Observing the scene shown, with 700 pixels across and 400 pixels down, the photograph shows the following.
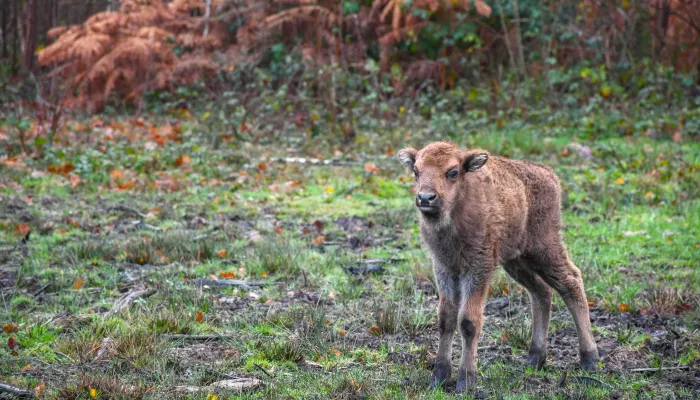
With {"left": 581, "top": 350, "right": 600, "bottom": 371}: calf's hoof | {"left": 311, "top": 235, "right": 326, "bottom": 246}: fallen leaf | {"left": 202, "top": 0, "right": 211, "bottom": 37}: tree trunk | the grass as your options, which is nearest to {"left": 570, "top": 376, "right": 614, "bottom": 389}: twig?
the grass

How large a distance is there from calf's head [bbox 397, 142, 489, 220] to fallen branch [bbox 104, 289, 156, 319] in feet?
9.45

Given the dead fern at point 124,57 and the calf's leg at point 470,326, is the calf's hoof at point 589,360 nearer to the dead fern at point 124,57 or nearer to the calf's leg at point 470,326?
the calf's leg at point 470,326

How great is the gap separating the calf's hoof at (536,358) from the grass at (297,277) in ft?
0.50

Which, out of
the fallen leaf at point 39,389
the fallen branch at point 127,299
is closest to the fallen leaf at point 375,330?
the fallen branch at point 127,299

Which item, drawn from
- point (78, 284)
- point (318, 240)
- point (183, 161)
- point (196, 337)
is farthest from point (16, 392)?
point (183, 161)

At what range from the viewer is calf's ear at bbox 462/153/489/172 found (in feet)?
19.1

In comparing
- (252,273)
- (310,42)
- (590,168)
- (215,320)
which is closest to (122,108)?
(310,42)

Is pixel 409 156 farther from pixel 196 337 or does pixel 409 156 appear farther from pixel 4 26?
pixel 4 26

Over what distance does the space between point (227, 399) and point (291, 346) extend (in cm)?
107

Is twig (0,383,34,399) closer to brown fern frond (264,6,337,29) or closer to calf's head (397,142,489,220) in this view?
calf's head (397,142,489,220)

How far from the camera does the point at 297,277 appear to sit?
8570mm

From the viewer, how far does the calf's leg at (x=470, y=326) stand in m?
5.65

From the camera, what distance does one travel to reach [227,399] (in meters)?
5.26

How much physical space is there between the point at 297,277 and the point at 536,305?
289 cm
